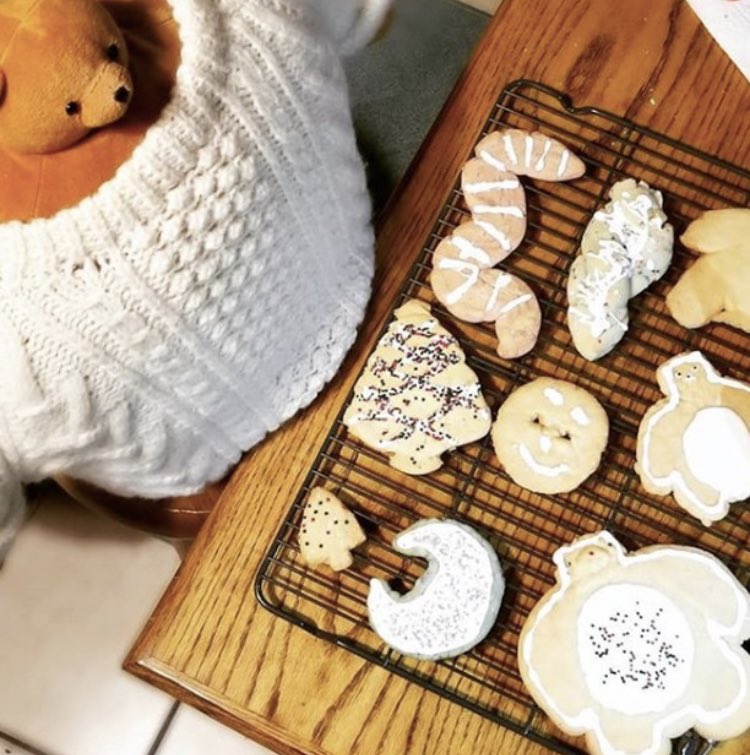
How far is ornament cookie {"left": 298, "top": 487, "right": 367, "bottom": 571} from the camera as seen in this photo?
65 cm

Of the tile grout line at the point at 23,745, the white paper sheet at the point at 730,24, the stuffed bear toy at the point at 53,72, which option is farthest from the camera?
the tile grout line at the point at 23,745

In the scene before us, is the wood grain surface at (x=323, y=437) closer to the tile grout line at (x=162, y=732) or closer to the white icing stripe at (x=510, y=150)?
the white icing stripe at (x=510, y=150)

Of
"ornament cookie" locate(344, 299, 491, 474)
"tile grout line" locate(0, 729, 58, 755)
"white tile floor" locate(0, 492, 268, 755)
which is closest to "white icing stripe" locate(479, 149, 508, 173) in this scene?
"ornament cookie" locate(344, 299, 491, 474)

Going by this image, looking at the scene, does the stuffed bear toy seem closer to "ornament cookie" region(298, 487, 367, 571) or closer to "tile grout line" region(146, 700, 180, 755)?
"ornament cookie" region(298, 487, 367, 571)

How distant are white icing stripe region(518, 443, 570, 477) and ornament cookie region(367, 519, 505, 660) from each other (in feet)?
0.18

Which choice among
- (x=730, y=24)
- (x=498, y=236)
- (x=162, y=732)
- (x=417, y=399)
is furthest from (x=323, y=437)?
(x=162, y=732)

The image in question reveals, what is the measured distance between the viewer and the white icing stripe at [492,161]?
71 centimetres

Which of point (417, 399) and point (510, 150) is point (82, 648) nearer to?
point (417, 399)

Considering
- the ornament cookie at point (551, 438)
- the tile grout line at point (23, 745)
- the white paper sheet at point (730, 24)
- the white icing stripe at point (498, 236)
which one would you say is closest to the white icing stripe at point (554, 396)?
the ornament cookie at point (551, 438)

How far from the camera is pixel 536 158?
707 millimetres

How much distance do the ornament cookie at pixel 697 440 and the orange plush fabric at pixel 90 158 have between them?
14.0 inches

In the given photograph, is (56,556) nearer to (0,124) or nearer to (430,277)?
(430,277)

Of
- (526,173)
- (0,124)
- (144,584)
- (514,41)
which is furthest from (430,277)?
(144,584)

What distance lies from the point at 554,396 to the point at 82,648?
72 centimetres
